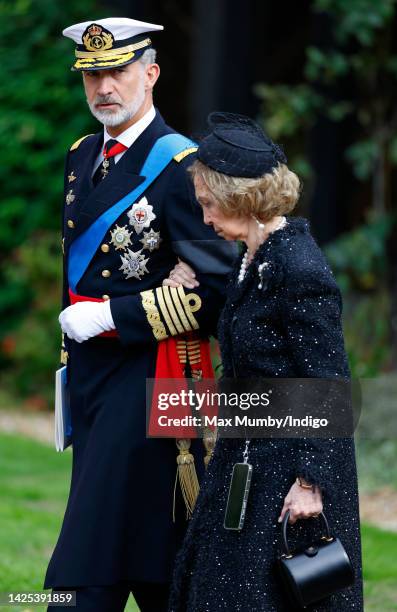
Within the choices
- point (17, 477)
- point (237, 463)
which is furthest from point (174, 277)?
point (17, 477)

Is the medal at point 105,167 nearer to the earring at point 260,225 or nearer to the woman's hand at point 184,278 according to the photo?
the woman's hand at point 184,278

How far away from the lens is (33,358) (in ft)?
32.6

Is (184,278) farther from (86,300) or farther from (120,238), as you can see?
(86,300)

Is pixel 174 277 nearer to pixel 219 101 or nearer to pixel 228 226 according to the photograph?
pixel 228 226

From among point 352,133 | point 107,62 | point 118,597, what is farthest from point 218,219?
point 352,133

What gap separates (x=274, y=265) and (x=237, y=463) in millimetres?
530

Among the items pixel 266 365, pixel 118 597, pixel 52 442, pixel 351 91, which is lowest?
pixel 52 442

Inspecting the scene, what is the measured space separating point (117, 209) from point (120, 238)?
9 cm

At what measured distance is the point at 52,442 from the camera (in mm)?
8664

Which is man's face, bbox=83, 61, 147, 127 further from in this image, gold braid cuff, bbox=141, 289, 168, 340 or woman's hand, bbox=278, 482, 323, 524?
woman's hand, bbox=278, 482, 323, 524

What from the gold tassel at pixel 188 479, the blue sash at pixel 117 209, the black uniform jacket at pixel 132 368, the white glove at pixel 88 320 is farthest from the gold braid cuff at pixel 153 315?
the gold tassel at pixel 188 479

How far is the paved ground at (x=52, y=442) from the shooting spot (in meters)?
6.71

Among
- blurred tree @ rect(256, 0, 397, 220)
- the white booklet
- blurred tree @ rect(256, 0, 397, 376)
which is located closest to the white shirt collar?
the white booklet

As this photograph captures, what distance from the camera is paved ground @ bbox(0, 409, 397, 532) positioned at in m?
6.71
